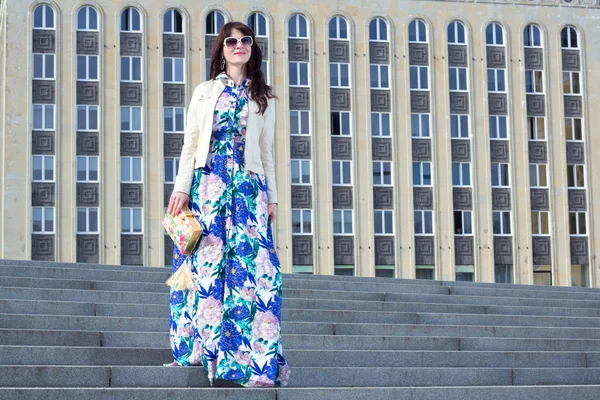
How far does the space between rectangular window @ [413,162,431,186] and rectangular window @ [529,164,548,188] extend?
522cm

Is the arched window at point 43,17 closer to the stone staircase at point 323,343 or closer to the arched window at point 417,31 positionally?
the arched window at point 417,31

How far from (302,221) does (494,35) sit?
1339 centimetres

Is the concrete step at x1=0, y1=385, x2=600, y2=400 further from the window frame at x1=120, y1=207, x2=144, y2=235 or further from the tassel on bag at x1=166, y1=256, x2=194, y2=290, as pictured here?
the window frame at x1=120, y1=207, x2=144, y2=235

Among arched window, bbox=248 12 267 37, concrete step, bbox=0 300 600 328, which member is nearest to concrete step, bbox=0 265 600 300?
concrete step, bbox=0 300 600 328

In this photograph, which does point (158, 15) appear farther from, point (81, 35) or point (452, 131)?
point (452, 131)

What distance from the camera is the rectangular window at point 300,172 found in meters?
53.6

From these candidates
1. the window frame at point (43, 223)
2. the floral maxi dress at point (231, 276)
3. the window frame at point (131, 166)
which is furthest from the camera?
the window frame at point (131, 166)

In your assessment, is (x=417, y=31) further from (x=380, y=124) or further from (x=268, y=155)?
(x=268, y=155)

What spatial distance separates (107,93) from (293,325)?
4170 centimetres

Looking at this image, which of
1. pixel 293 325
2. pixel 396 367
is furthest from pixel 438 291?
pixel 396 367

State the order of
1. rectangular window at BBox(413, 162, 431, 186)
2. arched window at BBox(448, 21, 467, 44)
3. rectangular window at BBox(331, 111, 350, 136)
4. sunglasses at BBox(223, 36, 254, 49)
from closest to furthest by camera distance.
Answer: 1. sunglasses at BBox(223, 36, 254, 49)
2. rectangular window at BBox(331, 111, 350, 136)
3. rectangular window at BBox(413, 162, 431, 186)
4. arched window at BBox(448, 21, 467, 44)

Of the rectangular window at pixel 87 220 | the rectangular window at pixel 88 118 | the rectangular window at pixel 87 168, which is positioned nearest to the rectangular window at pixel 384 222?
the rectangular window at pixel 87 220

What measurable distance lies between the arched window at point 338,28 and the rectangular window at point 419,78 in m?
3.62

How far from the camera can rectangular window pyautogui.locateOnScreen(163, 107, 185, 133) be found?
5275 cm
